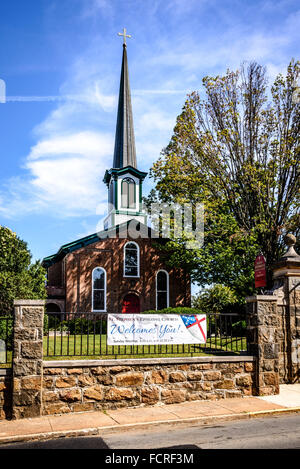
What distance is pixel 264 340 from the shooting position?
36.1 feet

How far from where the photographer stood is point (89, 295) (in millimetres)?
27531

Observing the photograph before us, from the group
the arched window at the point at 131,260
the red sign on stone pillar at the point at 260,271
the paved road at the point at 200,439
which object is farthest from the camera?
the arched window at the point at 131,260

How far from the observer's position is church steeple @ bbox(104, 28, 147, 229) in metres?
32.0

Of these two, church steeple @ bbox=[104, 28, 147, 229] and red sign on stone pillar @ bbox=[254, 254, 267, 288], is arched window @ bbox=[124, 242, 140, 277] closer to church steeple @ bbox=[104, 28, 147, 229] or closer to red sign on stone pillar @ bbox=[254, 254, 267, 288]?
church steeple @ bbox=[104, 28, 147, 229]

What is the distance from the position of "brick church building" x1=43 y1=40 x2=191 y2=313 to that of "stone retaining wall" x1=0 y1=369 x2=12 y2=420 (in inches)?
721

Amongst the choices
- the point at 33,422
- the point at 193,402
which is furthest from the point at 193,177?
the point at 33,422

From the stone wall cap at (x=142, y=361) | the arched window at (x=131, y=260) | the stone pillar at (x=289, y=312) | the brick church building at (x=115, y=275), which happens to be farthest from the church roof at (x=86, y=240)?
the stone wall cap at (x=142, y=361)

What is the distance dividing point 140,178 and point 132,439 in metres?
26.6

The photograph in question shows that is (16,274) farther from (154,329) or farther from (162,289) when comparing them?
(162,289)

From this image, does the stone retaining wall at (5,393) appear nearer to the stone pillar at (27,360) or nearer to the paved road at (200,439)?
the stone pillar at (27,360)

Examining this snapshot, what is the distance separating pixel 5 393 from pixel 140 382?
9.37 ft

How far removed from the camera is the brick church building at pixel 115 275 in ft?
89.8

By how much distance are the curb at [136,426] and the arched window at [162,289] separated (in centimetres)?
2004
